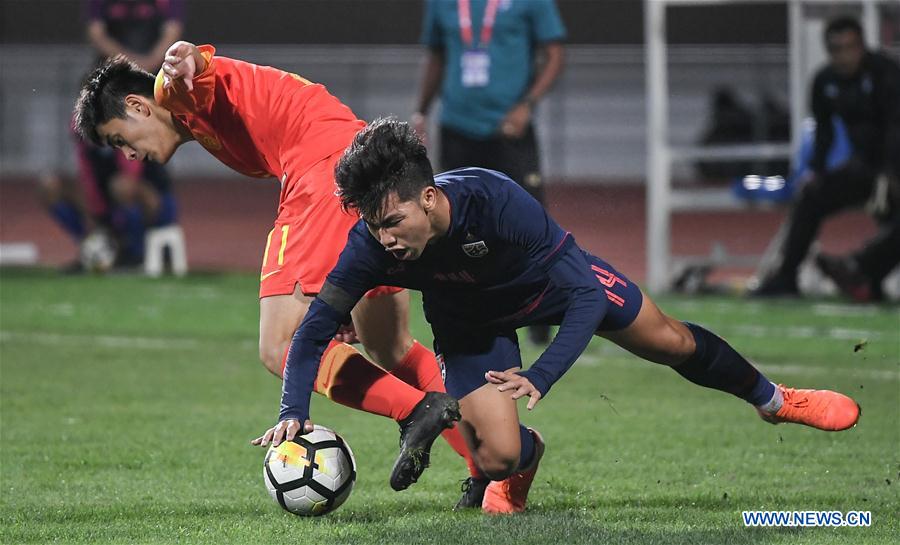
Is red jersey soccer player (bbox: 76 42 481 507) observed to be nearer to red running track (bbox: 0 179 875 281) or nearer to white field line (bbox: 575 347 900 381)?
white field line (bbox: 575 347 900 381)

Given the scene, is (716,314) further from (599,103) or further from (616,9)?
(616,9)

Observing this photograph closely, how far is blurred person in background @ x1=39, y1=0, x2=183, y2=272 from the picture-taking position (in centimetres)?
1332

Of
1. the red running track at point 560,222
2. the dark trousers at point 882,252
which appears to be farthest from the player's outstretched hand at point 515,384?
the red running track at point 560,222

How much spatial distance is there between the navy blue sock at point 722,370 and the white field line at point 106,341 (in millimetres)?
4804

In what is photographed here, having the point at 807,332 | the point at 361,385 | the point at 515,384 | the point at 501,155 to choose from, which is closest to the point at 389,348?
the point at 361,385

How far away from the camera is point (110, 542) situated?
14.4 feet

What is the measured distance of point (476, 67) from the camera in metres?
9.77

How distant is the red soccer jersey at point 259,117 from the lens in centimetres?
526

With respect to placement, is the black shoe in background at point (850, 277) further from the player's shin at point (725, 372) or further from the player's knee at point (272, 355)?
the player's knee at point (272, 355)

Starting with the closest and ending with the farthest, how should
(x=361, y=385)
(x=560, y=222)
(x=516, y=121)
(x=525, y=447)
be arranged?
(x=361, y=385), (x=525, y=447), (x=516, y=121), (x=560, y=222)

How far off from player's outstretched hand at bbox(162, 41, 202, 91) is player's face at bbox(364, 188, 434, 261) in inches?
43.4

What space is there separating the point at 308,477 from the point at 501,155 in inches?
212

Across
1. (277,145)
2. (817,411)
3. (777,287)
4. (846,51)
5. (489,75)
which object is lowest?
(777,287)

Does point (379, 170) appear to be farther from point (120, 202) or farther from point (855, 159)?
point (120, 202)
